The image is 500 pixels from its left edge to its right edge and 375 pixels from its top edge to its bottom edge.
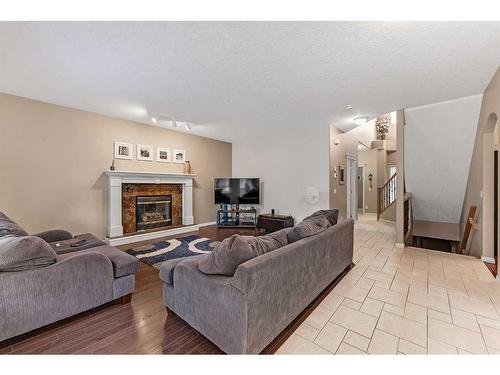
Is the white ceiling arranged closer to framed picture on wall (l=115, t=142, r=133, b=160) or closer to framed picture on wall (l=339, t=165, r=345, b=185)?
framed picture on wall (l=115, t=142, r=133, b=160)

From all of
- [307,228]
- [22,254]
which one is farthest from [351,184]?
[22,254]

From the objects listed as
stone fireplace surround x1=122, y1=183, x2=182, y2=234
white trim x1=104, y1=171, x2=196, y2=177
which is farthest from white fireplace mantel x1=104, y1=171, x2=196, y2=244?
stone fireplace surround x1=122, y1=183, x2=182, y2=234

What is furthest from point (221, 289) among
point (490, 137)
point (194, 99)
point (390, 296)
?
point (490, 137)

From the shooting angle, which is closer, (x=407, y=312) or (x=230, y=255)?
(x=230, y=255)

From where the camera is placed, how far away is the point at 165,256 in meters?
3.75

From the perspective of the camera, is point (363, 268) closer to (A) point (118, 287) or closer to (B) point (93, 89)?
(A) point (118, 287)

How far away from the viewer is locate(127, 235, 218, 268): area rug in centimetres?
365

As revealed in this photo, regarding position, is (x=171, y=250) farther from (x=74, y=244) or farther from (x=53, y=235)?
(x=53, y=235)

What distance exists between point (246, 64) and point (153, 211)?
423 cm

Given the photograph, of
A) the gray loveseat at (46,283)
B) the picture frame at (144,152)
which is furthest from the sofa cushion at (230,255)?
the picture frame at (144,152)

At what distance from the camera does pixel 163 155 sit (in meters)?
5.55

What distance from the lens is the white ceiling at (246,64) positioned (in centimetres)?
201

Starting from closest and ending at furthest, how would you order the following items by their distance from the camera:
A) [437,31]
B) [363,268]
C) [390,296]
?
[437,31]
[390,296]
[363,268]
